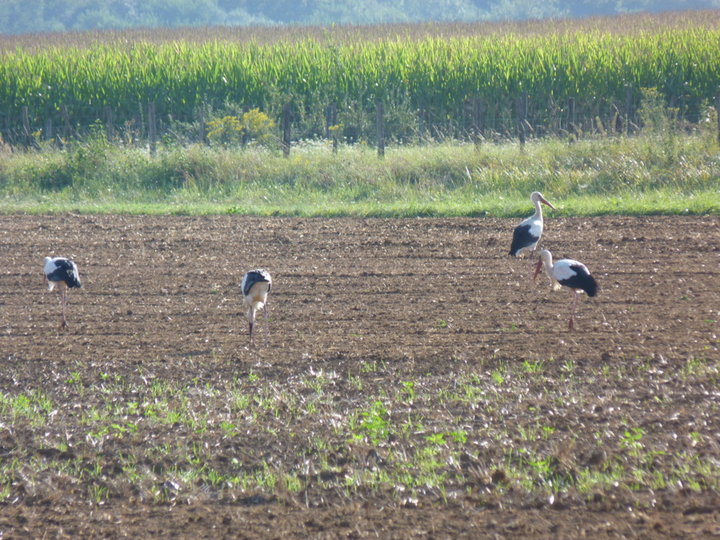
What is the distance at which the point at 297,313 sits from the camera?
10.7 m

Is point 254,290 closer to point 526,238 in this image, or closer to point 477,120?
point 526,238

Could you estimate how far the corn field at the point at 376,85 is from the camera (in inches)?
994

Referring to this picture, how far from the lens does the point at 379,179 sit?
1892 centimetres

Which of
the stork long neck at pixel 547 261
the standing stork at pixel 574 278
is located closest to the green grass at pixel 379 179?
the stork long neck at pixel 547 261

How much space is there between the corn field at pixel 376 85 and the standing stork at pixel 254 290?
14827 mm

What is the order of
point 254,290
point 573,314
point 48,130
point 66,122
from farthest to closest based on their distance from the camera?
1. point 48,130
2. point 66,122
3. point 573,314
4. point 254,290

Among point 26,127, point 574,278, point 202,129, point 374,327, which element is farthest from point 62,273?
point 26,127

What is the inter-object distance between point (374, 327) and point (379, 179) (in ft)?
30.4

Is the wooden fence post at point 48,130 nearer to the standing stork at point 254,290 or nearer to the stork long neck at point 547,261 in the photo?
the standing stork at point 254,290

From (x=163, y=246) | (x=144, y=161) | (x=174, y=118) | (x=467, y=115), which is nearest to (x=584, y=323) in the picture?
(x=163, y=246)

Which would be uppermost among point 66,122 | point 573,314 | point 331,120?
point 331,120

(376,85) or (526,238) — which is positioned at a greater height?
(376,85)

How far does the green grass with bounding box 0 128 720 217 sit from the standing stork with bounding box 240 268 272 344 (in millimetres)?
6814

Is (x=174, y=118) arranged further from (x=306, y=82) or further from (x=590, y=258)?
(x=590, y=258)
